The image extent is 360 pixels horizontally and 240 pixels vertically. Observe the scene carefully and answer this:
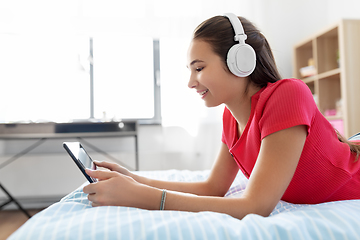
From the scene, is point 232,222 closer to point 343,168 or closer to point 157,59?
point 343,168

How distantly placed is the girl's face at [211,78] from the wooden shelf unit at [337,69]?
189 centimetres

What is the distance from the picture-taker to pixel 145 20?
297 centimetres

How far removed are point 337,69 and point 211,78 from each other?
2126mm

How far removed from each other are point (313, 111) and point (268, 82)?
0.18 m

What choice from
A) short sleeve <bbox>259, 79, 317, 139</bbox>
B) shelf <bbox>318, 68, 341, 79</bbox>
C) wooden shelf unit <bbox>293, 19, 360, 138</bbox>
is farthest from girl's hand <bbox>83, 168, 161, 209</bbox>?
shelf <bbox>318, 68, 341, 79</bbox>

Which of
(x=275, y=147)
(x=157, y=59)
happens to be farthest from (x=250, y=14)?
(x=275, y=147)

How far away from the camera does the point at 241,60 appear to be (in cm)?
76

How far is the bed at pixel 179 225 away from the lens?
460 mm

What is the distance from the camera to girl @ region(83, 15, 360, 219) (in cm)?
61

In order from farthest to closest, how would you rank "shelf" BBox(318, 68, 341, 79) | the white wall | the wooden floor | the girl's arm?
the white wall < "shelf" BBox(318, 68, 341, 79) < the wooden floor < the girl's arm

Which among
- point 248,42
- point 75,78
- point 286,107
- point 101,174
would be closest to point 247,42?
point 248,42

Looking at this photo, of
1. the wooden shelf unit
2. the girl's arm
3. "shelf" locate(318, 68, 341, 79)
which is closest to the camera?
the girl's arm

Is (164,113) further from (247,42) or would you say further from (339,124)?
Answer: (247,42)

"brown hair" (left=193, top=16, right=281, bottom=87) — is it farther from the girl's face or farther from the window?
the window
